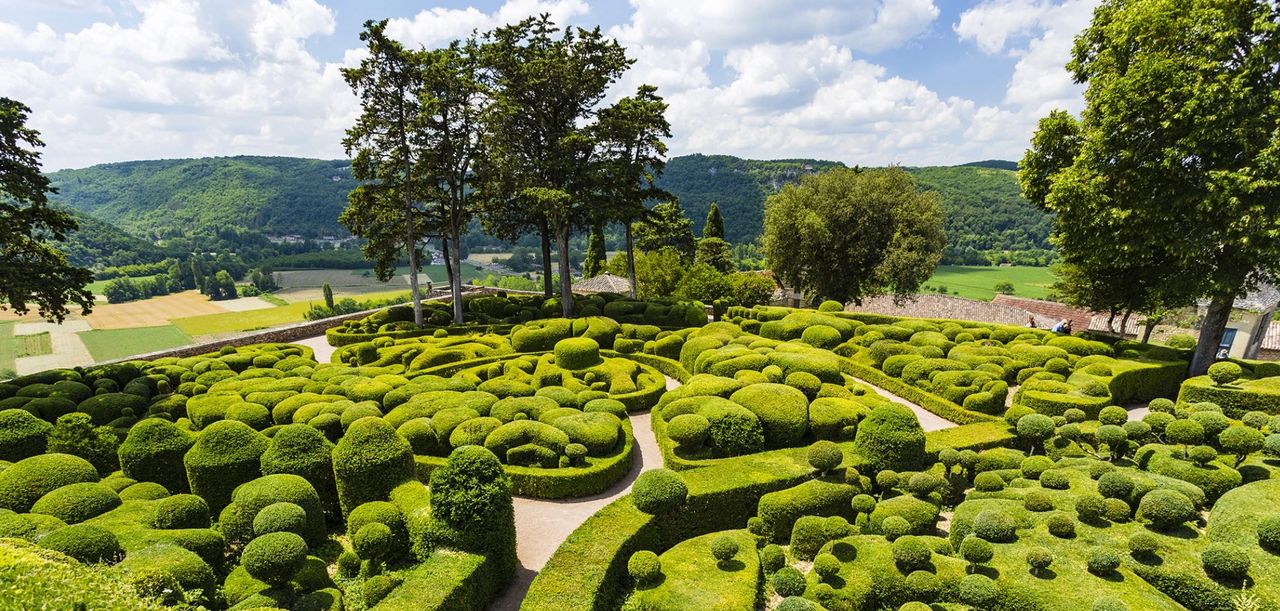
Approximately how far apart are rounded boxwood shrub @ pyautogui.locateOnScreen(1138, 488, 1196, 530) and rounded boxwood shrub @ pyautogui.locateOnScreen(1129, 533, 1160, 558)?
765 millimetres

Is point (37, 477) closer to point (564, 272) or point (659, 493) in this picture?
point (659, 493)

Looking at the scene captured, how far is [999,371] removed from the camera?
20.8m

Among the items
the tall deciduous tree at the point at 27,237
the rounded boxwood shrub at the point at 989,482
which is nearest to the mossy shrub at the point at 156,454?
the tall deciduous tree at the point at 27,237

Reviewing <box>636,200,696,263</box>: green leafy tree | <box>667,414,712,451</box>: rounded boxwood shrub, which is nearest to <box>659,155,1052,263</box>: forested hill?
<box>636,200,696,263</box>: green leafy tree

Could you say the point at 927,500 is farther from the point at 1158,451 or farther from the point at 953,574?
the point at 1158,451

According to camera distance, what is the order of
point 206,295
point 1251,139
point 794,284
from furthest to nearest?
point 206,295 → point 794,284 → point 1251,139

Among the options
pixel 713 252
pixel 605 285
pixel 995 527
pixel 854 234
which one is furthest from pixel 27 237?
pixel 713 252

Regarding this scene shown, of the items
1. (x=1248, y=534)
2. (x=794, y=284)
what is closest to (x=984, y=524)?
(x=1248, y=534)

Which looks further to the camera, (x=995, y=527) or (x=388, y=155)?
(x=388, y=155)

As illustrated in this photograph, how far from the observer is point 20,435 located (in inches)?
563

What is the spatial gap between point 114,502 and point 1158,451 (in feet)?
82.4

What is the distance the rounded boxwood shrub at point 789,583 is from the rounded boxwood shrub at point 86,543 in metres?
12.4

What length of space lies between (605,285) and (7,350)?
2345 inches

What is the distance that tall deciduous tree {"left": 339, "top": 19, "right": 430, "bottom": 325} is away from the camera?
1229 inches
